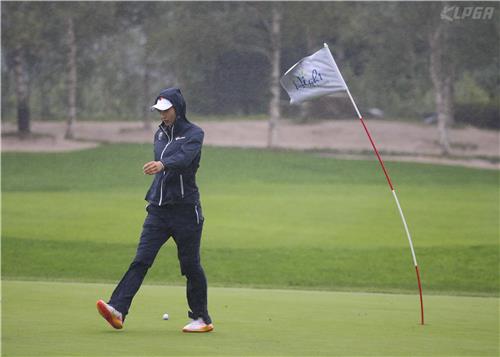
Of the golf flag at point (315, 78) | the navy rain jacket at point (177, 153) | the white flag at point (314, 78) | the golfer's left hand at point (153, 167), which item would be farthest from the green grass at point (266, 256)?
the white flag at point (314, 78)

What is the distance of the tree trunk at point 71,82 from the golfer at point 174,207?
14.9m

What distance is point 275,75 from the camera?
21.7 meters

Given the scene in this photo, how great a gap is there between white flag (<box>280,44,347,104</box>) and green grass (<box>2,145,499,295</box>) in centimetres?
487

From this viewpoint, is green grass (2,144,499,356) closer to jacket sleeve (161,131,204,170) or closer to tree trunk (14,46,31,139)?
tree trunk (14,46,31,139)

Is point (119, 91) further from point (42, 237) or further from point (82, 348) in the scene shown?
point (82, 348)

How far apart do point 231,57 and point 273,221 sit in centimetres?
507

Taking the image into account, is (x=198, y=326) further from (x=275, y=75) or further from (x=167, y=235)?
(x=275, y=75)

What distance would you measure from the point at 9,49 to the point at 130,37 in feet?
8.28

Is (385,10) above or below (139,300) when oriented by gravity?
above

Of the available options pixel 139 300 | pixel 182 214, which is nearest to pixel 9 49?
pixel 139 300

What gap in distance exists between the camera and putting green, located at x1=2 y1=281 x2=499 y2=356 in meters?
6.16

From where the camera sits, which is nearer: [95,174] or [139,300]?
[139,300]

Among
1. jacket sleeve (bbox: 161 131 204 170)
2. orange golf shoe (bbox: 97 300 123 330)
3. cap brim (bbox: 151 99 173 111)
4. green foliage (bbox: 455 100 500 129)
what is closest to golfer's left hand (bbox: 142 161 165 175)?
jacket sleeve (bbox: 161 131 204 170)

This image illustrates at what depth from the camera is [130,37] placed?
2183cm
